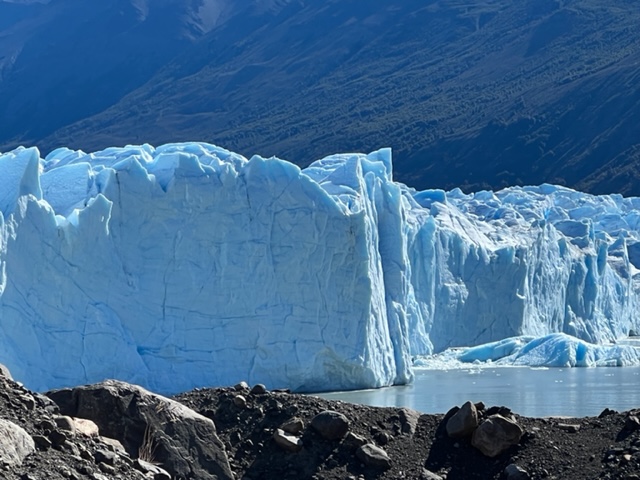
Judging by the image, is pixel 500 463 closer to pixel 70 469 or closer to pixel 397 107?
pixel 70 469

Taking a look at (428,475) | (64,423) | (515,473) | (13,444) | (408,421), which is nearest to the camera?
(13,444)

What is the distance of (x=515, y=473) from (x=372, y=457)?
32.4 inches

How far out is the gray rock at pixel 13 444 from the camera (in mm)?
5926

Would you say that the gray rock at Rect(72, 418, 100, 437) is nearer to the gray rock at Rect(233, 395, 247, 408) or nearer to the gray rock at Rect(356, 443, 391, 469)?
the gray rock at Rect(233, 395, 247, 408)

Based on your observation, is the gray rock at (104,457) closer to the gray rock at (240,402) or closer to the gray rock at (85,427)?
the gray rock at (85,427)

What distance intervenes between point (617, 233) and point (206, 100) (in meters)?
65.1

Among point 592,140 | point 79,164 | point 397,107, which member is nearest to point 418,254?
point 79,164

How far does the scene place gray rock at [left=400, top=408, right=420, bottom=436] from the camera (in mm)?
8164

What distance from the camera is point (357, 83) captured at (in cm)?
9681

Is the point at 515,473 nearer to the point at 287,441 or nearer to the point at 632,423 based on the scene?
the point at 632,423

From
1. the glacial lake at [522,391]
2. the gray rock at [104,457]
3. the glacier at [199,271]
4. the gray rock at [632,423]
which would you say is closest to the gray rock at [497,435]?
the gray rock at [632,423]

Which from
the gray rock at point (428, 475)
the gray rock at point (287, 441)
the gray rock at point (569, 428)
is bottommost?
the gray rock at point (428, 475)

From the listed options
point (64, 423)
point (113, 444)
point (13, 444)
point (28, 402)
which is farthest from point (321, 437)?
point (13, 444)

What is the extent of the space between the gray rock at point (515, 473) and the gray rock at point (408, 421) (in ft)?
2.43
